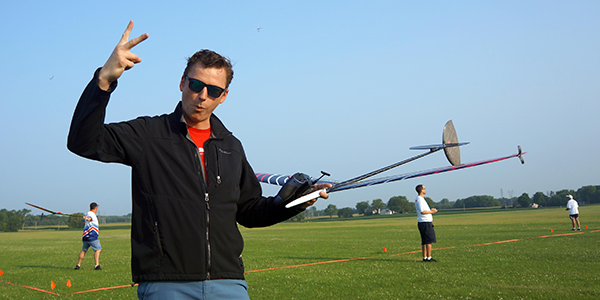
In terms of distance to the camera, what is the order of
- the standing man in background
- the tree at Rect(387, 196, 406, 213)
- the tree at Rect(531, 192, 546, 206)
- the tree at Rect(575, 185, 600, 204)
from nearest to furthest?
the standing man in background → the tree at Rect(575, 185, 600, 204) → the tree at Rect(531, 192, 546, 206) → the tree at Rect(387, 196, 406, 213)

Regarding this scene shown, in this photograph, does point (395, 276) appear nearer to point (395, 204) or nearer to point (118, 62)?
point (118, 62)

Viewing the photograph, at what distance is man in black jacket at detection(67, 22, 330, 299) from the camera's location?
2307mm

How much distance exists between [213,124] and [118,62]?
93cm

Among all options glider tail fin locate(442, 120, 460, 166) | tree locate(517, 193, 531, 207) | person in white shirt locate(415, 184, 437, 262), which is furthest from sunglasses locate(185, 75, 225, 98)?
tree locate(517, 193, 531, 207)

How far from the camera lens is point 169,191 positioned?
2568mm

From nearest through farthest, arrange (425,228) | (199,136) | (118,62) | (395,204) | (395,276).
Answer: (118,62) < (199,136) < (395,276) < (425,228) < (395,204)

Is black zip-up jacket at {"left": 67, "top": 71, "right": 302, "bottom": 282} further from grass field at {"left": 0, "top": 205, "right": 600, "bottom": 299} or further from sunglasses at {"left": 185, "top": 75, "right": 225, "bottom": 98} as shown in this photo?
grass field at {"left": 0, "top": 205, "right": 600, "bottom": 299}

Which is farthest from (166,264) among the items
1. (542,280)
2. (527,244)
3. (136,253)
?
(527,244)

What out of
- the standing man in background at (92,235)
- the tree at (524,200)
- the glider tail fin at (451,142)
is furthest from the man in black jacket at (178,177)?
the tree at (524,200)

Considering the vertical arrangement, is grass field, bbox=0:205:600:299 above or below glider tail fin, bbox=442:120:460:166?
below

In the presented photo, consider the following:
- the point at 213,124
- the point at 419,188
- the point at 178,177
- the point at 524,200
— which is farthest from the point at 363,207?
the point at 178,177

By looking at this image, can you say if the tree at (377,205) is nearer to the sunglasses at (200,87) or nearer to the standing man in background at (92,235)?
the standing man in background at (92,235)

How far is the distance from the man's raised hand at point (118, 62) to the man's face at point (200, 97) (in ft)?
1.95

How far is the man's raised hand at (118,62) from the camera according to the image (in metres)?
2.20
